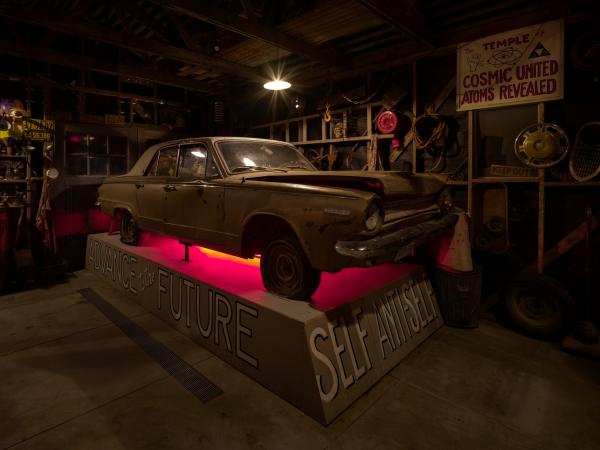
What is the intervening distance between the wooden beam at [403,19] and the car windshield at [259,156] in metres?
1.67

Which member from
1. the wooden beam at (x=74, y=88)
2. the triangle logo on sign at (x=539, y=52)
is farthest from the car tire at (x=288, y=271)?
the wooden beam at (x=74, y=88)

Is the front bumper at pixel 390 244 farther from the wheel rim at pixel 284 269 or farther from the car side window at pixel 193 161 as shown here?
the car side window at pixel 193 161

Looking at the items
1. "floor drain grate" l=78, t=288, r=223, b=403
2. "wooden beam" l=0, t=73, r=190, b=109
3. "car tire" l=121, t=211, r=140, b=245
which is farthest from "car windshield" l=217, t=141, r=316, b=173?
"wooden beam" l=0, t=73, r=190, b=109

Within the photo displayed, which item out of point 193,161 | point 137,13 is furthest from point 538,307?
point 137,13

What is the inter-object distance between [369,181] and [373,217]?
311 millimetres

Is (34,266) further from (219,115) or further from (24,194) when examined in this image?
(219,115)

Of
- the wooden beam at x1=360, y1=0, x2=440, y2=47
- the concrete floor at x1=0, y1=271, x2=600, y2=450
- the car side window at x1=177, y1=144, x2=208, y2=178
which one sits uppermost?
the wooden beam at x1=360, y1=0, x2=440, y2=47

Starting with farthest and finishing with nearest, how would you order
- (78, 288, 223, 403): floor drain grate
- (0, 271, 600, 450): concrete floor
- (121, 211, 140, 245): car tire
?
(121, 211, 140, 245): car tire < (78, 288, 223, 403): floor drain grate < (0, 271, 600, 450): concrete floor

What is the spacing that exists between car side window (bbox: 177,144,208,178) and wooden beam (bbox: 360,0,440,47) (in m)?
2.18

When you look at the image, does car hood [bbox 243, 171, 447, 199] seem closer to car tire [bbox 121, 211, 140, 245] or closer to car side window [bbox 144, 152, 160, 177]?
car side window [bbox 144, 152, 160, 177]

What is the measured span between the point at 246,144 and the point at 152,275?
189 centimetres

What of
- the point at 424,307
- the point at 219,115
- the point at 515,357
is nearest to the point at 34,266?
the point at 219,115

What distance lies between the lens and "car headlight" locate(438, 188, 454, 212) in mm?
3626

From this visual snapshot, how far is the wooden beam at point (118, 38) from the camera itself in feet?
13.2
